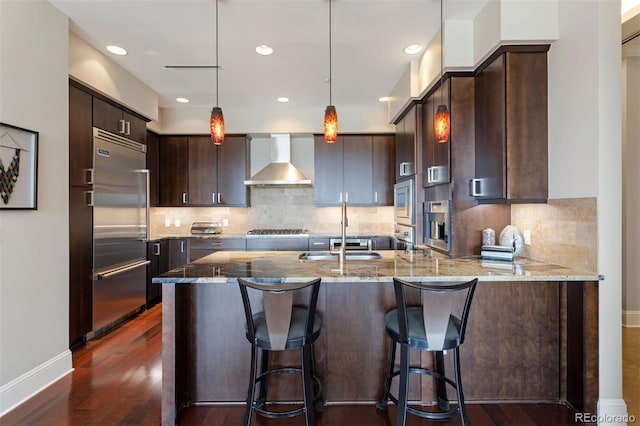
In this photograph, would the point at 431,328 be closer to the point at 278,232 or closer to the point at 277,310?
the point at 277,310

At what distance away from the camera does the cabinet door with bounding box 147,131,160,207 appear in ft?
15.8

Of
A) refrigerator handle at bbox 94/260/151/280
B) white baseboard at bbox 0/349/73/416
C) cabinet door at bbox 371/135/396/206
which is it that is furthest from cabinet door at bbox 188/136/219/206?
white baseboard at bbox 0/349/73/416

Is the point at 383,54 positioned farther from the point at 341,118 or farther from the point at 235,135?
the point at 235,135

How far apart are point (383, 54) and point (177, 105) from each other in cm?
311

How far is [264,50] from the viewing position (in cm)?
320

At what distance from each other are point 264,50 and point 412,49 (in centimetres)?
139

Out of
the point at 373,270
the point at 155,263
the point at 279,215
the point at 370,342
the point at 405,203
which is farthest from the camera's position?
the point at 279,215

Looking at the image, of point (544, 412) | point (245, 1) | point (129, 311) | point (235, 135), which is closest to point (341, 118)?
point (235, 135)

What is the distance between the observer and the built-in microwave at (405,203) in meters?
3.83

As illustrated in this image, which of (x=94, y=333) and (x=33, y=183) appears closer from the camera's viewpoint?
(x=33, y=183)

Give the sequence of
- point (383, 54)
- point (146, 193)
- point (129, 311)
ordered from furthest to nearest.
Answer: point (146, 193) → point (129, 311) → point (383, 54)

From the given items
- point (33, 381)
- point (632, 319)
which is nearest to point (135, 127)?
point (33, 381)

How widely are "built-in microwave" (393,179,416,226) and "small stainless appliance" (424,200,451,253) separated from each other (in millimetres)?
239

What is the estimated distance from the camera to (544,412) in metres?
2.11
